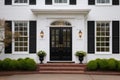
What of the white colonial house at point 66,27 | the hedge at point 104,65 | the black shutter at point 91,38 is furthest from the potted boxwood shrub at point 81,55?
the hedge at point 104,65

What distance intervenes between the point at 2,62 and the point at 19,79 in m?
3.66

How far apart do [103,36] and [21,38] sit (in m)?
5.77

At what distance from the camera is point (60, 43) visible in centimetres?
2291

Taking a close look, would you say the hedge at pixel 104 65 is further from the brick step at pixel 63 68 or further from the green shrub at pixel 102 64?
the brick step at pixel 63 68

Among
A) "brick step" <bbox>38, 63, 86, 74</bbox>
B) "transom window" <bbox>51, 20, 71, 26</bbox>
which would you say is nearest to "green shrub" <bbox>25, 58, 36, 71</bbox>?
"brick step" <bbox>38, 63, 86, 74</bbox>

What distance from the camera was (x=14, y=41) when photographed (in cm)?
2267

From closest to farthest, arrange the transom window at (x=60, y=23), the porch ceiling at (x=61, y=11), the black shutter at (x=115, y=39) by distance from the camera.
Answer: the porch ceiling at (x=61, y=11)
the black shutter at (x=115, y=39)
the transom window at (x=60, y=23)

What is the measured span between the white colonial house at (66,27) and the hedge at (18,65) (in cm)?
172

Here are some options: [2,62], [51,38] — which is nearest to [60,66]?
[51,38]

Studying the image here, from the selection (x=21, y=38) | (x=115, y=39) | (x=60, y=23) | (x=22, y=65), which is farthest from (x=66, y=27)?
(x=22, y=65)

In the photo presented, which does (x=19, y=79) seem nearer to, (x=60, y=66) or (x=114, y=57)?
(x=60, y=66)

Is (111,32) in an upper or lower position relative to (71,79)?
upper

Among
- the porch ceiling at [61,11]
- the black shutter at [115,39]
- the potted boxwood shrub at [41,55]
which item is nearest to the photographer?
the porch ceiling at [61,11]

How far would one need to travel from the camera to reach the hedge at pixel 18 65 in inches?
811
